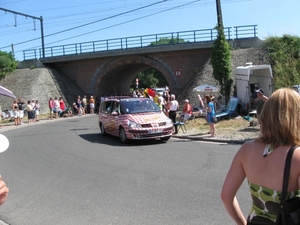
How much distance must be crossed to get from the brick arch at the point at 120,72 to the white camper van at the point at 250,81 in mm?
12845

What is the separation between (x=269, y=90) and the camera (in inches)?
812

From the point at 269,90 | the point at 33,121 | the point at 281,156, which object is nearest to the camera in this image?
the point at 281,156

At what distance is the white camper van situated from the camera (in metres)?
19.7

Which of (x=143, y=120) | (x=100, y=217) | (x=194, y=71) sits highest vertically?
(x=194, y=71)

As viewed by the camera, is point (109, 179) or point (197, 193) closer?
point (197, 193)

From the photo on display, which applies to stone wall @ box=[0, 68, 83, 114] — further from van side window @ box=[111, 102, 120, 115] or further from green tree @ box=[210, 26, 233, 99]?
van side window @ box=[111, 102, 120, 115]

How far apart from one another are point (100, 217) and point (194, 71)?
2755 centimetres

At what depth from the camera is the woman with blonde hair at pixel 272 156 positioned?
212 cm

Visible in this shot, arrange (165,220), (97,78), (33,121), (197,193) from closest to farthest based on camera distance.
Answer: (165,220) → (197,193) → (33,121) → (97,78)

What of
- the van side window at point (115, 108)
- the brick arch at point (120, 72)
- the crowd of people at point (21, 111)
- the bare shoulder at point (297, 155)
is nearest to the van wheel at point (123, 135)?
the van side window at point (115, 108)

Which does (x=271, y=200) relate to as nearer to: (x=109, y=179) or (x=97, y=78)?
(x=109, y=179)

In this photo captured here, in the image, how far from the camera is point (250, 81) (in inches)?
827

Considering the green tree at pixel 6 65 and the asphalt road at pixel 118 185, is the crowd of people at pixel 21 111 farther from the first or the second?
the green tree at pixel 6 65

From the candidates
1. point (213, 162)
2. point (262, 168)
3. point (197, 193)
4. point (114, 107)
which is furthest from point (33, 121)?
point (262, 168)
